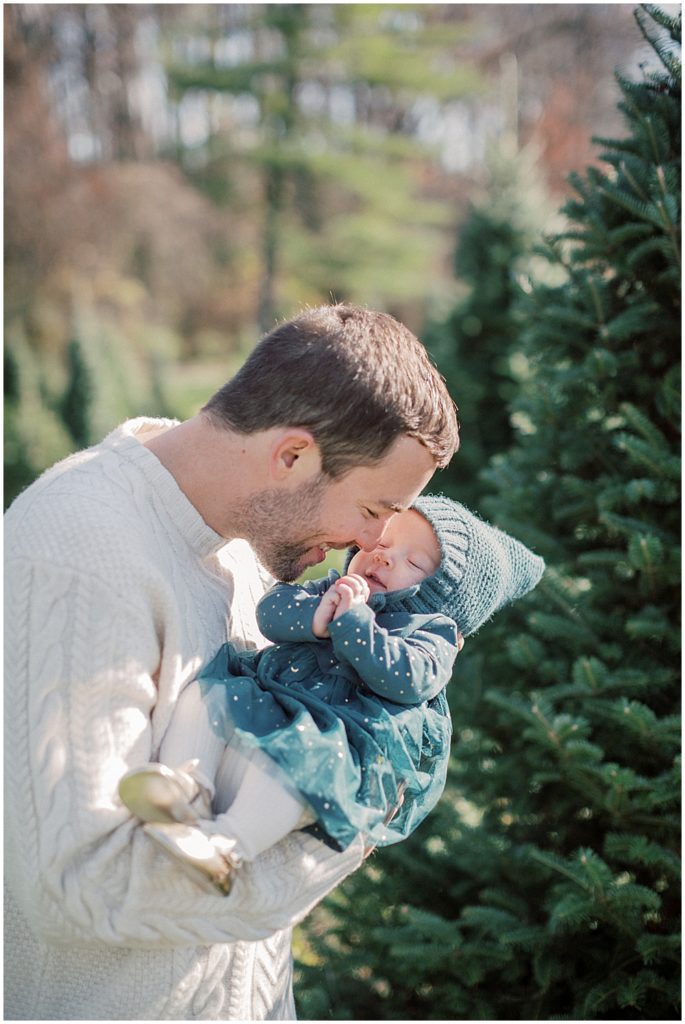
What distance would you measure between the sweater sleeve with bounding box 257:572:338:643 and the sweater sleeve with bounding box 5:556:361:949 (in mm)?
372

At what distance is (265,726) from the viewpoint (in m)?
1.73

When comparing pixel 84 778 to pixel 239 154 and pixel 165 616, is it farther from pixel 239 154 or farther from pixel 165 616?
pixel 239 154

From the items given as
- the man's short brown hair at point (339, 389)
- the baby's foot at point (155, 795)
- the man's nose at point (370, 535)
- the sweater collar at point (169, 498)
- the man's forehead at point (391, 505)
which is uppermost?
the man's short brown hair at point (339, 389)

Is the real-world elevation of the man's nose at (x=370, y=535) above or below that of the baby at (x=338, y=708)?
above

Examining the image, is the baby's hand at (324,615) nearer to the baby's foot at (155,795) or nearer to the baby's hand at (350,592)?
the baby's hand at (350,592)

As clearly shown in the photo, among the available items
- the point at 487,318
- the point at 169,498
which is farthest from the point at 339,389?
the point at 487,318

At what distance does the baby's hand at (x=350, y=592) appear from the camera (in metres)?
1.90

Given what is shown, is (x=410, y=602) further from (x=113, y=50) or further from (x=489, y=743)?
(x=113, y=50)

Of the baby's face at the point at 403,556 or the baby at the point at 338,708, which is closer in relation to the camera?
the baby at the point at 338,708

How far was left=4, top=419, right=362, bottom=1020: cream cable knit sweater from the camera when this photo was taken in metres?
1.50

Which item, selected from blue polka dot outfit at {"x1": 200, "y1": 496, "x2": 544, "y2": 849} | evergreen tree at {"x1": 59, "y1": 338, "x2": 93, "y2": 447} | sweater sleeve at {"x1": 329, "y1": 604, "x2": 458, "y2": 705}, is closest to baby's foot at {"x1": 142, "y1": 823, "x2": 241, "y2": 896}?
blue polka dot outfit at {"x1": 200, "y1": 496, "x2": 544, "y2": 849}

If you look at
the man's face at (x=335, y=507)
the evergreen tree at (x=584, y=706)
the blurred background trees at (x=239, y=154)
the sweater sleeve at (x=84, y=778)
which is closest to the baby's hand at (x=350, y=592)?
the man's face at (x=335, y=507)

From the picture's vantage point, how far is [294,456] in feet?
6.41

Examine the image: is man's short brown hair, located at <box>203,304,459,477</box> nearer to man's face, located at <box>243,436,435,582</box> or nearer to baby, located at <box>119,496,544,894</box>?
man's face, located at <box>243,436,435,582</box>
